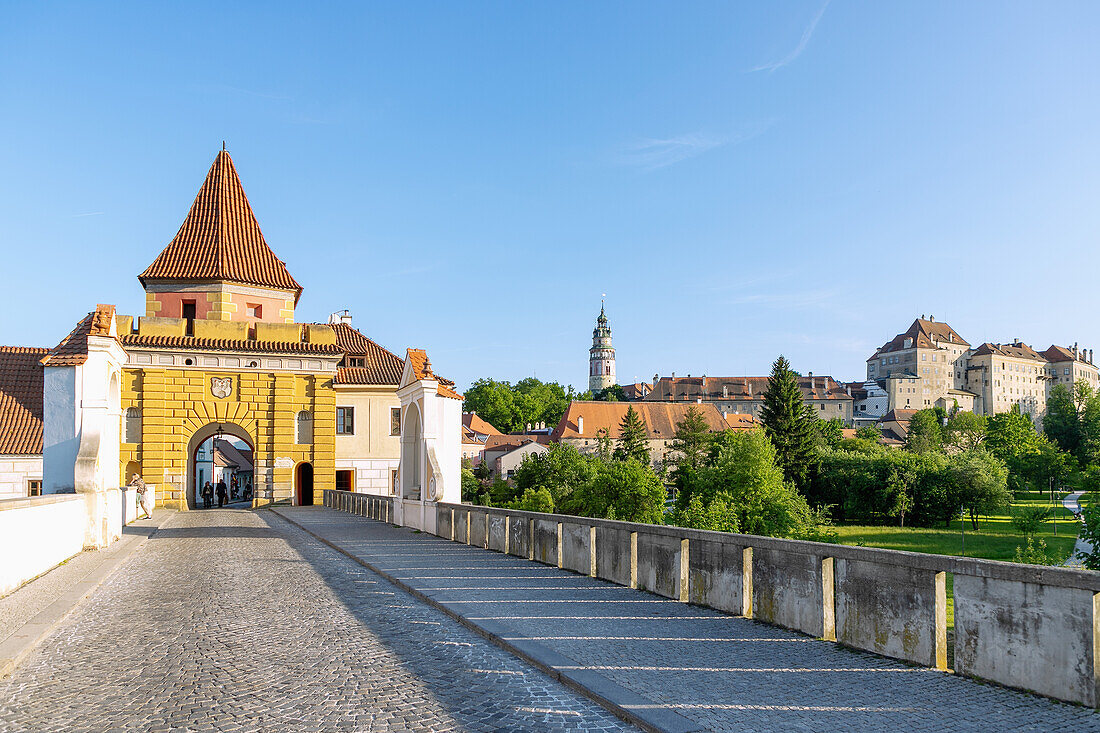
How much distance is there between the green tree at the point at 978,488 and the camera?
61.4 meters

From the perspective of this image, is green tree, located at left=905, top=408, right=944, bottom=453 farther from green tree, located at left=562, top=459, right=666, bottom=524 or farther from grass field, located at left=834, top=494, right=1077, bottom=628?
green tree, located at left=562, top=459, right=666, bottom=524

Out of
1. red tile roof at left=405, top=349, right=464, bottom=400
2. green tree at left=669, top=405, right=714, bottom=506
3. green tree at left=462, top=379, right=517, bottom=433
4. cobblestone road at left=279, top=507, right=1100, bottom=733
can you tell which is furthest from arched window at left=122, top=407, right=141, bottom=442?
green tree at left=462, top=379, right=517, bottom=433

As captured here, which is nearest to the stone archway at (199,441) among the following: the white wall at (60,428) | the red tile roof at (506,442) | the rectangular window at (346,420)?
the rectangular window at (346,420)

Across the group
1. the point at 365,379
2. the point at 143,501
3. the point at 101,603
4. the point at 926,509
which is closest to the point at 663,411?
the point at 926,509

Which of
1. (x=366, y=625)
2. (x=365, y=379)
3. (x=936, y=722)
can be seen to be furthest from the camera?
(x=365, y=379)

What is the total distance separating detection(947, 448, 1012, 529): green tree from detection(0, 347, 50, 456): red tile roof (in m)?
58.2

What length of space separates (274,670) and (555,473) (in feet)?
164

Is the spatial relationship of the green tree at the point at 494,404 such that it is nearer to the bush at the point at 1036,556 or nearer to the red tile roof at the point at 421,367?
the red tile roof at the point at 421,367

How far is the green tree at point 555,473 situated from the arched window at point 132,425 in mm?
24099

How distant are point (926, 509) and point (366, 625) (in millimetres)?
63049

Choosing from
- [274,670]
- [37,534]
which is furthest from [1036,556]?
[37,534]

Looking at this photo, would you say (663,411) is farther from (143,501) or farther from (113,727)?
(113,727)

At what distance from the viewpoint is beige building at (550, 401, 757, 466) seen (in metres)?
118

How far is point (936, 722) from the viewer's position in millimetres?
5645
